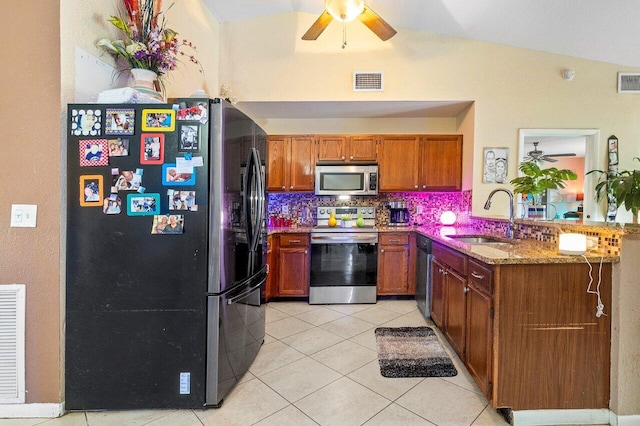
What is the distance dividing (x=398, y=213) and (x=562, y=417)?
2.83 m

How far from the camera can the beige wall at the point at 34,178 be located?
172 centimetres

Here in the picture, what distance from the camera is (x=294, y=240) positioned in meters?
3.77

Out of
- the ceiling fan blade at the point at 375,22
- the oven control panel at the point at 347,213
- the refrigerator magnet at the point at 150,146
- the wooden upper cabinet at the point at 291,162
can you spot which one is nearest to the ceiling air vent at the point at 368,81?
the ceiling fan blade at the point at 375,22

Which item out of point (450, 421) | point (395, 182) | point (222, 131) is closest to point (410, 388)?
point (450, 421)

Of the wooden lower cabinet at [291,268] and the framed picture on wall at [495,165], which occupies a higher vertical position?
the framed picture on wall at [495,165]

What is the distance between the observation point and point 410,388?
2.04 m

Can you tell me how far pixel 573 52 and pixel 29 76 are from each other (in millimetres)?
5176

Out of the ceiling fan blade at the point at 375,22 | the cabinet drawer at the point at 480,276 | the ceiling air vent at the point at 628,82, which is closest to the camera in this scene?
the cabinet drawer at the point at 480,276

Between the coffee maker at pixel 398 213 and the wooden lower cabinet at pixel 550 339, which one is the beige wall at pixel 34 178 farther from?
the coffee maker at pixel 398 213

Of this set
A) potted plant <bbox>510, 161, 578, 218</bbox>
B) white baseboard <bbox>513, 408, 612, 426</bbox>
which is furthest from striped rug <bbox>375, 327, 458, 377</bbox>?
potted plant <bbox>510, 161, 578, 218</bbox>

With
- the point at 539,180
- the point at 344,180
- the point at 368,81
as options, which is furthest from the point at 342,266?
the point at 368,81

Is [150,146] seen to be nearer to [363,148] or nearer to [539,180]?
[363,148]

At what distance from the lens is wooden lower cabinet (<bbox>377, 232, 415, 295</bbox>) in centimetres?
383

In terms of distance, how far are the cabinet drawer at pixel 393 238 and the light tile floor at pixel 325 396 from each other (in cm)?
131
